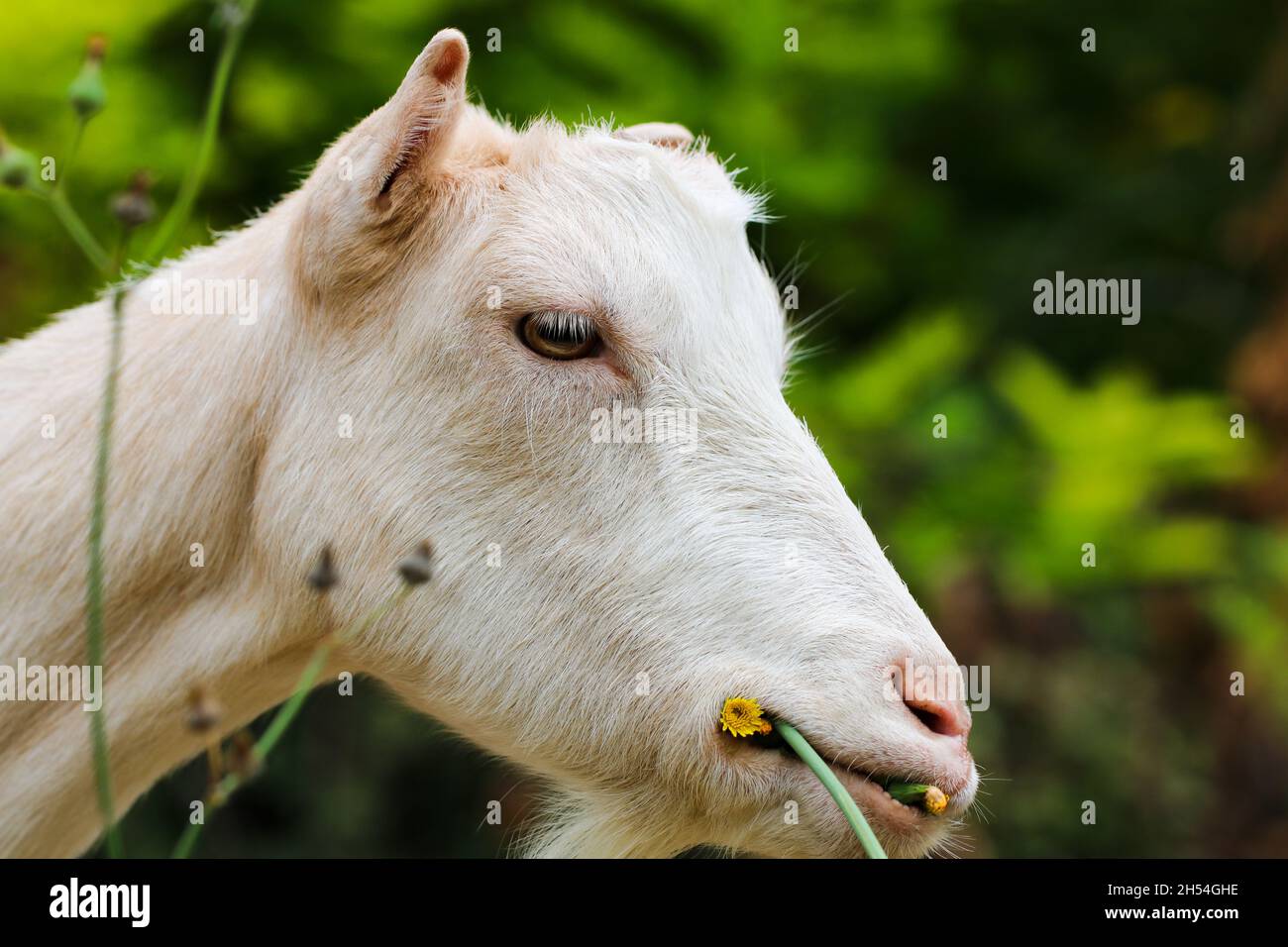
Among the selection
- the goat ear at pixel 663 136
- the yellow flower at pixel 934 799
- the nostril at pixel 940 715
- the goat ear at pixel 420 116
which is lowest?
the yellow flower at pixel 934 799

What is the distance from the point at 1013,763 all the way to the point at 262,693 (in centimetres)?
780

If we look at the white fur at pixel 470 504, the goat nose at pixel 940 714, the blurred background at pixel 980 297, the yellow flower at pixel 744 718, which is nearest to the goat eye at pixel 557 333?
the white fur at pixel 470 504

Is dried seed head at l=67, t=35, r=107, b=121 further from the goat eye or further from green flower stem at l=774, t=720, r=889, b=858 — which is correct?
green flower stem at l=774, t=720, r=889, b=858

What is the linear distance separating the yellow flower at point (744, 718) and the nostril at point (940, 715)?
Answer: 0.36 meters

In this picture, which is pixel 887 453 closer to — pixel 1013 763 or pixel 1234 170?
pixel 1013 763

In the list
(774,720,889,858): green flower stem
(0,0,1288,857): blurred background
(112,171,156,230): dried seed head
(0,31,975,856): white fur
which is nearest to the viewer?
(112,171,156,230): dried seed head

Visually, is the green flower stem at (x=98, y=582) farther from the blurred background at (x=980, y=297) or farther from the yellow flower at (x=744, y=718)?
the blurred background at (x=980, y=297)

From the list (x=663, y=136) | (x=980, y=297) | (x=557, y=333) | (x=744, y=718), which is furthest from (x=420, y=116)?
(x=980, y=297)

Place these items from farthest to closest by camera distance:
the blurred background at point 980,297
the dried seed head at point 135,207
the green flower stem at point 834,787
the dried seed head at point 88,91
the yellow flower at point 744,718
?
the blurred background at point 980,297, the yellow flower at point 744,718, the green flower stem at point 834,787, the dried seed head at point 88,91, the dried seed head at point 135,207

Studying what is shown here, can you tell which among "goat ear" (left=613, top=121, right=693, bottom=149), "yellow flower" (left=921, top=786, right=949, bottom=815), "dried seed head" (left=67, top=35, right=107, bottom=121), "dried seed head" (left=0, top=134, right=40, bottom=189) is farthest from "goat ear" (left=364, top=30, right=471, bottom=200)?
"yellow flower" (left=921, top=786, right=949, bottom=815)

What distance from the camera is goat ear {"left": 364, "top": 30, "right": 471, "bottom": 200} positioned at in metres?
3.42

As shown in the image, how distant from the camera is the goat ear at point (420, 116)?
3.42 metres

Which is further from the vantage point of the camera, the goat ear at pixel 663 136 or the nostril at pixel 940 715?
the goat ear at pixel 663 136

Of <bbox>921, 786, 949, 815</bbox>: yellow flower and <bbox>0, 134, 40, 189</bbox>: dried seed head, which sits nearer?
<bbox>0, 134, 40, 189</bbox>: dried seed head
